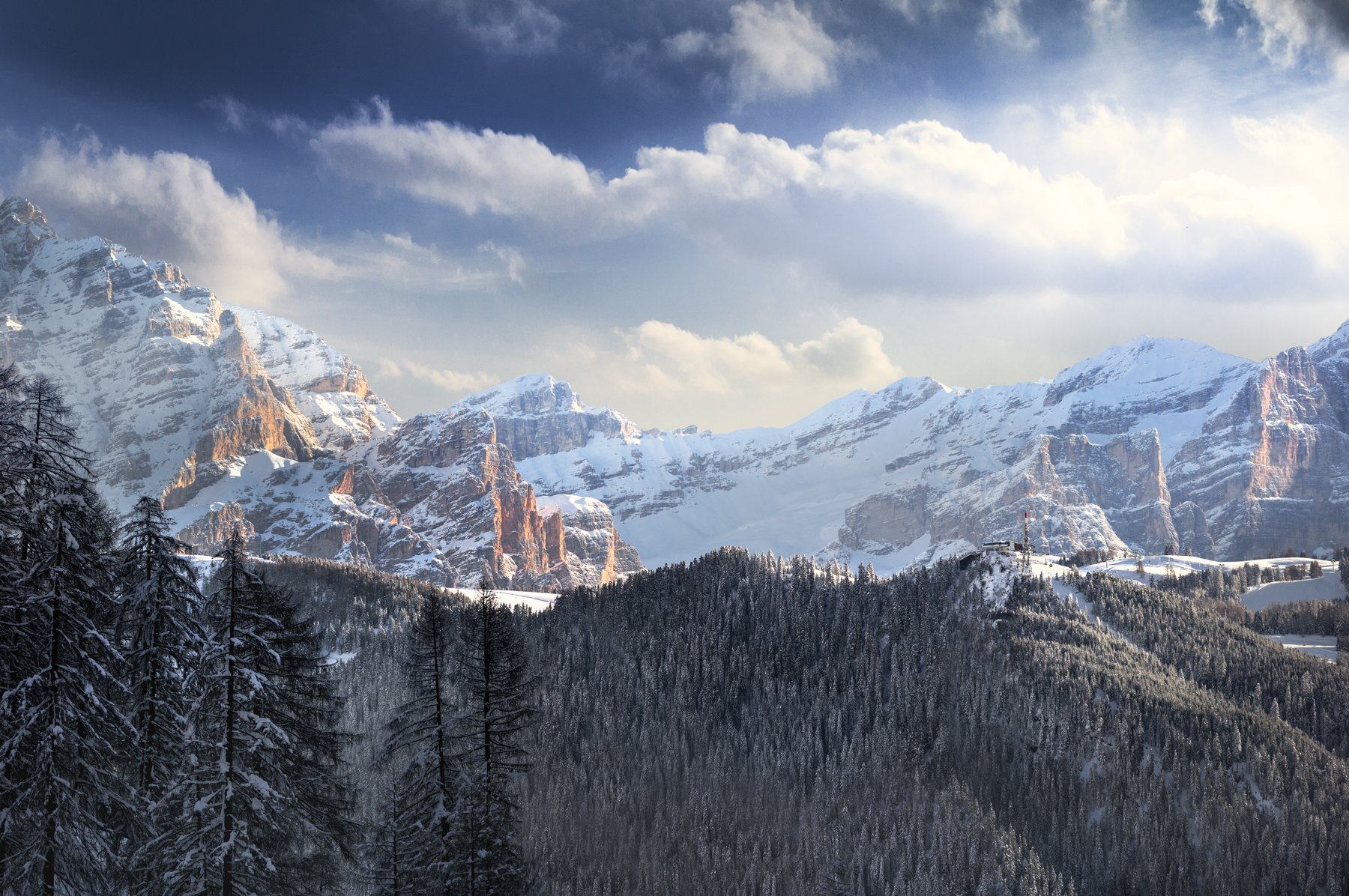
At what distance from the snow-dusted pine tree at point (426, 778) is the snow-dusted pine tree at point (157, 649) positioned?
834 centimetres

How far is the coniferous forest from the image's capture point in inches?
1064

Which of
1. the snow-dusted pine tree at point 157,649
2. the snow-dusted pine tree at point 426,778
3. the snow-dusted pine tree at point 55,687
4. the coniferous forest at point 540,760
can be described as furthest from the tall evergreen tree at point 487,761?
the snow-dusted pine tree at point 55,687

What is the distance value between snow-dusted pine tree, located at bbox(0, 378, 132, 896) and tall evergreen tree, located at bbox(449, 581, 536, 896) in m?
12.4

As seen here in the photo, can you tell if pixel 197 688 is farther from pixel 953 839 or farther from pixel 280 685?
pixel 953 839

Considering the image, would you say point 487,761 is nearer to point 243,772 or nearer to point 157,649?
point 243,772

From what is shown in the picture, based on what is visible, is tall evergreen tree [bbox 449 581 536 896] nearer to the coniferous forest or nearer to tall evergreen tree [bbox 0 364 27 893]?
the coniferous forest

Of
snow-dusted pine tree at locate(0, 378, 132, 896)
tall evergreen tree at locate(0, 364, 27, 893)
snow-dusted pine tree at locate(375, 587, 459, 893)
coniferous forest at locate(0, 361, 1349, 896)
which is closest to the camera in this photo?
tall evergreen tree at locate(0, 364, 27, 893)

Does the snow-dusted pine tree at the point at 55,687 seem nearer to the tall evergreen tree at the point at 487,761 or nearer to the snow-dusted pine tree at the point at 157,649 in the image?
the snow-dusted pine tree at the point at 157,649

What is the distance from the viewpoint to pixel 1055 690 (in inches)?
7042

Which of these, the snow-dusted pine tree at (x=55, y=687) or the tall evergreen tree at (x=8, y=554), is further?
the snow-dusted pine tree at (x=55, y=687)

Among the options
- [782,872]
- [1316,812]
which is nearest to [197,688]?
[782,872]

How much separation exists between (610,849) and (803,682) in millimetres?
72651

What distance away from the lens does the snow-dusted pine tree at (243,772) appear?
1163 inches

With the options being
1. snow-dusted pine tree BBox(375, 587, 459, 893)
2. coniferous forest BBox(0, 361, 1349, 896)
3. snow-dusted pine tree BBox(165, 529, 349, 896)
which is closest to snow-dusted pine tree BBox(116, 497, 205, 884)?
coniferous forest BBox(0, 361, 1349, 896)
